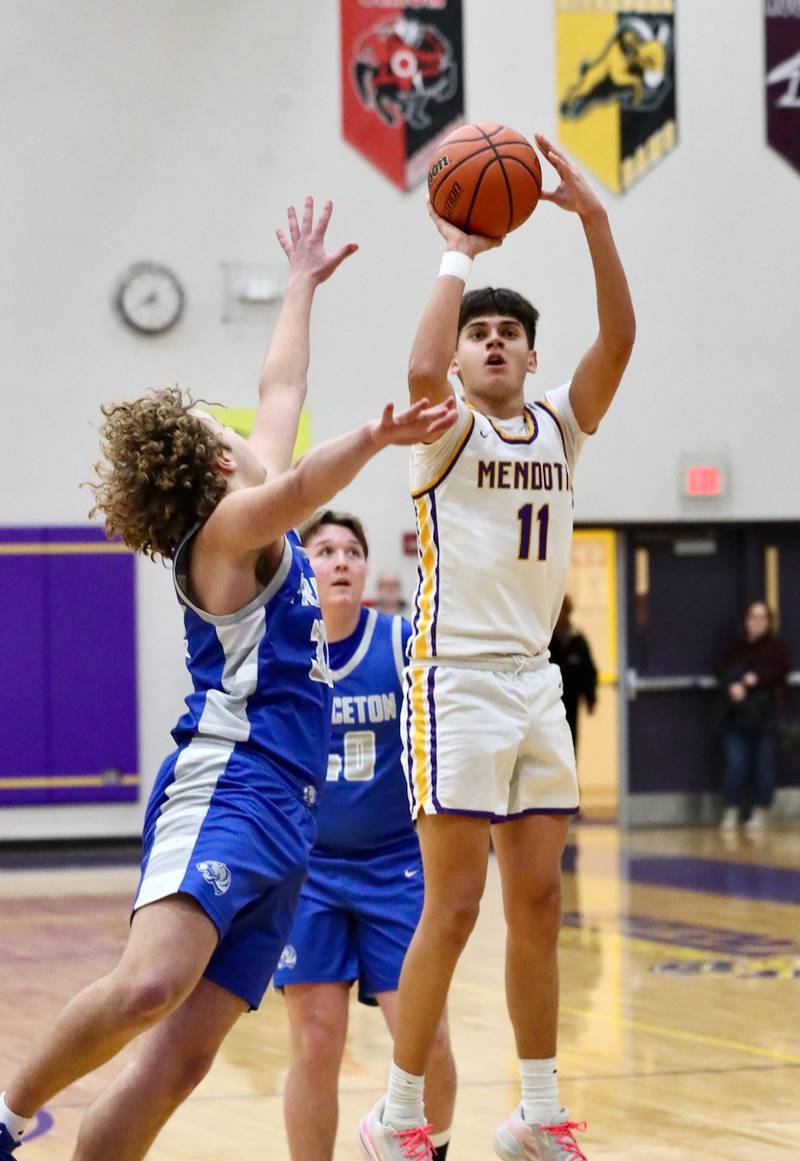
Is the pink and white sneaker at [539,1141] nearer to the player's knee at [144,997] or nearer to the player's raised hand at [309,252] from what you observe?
the player's knee at [144,997]

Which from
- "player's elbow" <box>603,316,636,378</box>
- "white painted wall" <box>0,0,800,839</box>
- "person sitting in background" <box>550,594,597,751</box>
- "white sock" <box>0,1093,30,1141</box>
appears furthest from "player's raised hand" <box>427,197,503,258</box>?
"white painted wall" <box>0,0,800,839</box>

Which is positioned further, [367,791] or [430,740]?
[367,791]

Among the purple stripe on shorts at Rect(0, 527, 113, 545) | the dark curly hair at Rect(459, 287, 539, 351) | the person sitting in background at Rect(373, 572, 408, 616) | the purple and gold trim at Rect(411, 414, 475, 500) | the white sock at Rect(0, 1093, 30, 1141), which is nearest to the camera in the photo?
the white sock at Rect(0, 1093, 30, 1141)

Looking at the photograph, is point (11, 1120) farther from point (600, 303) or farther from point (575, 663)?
point (575, 663)

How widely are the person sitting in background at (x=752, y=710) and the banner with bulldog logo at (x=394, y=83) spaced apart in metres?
4.62

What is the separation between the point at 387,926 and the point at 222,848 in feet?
4.14

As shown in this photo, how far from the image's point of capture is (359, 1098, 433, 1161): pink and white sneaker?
4332 mm

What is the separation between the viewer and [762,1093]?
5766 millimetres

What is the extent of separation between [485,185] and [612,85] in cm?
1125

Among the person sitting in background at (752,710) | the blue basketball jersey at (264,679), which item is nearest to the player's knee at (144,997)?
the blue basketball jersey at (264,679)

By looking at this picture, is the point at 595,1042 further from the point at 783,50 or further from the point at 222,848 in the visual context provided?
the point at 783,50

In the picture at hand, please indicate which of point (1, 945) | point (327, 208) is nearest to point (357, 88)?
point (1, 945)

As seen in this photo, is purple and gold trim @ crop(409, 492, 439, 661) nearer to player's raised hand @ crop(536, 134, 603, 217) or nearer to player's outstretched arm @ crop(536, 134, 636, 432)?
player's outstretched arm @ crop(536, 134, 636, 432)

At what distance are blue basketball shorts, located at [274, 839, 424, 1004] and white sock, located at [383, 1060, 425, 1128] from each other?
0.50 m
